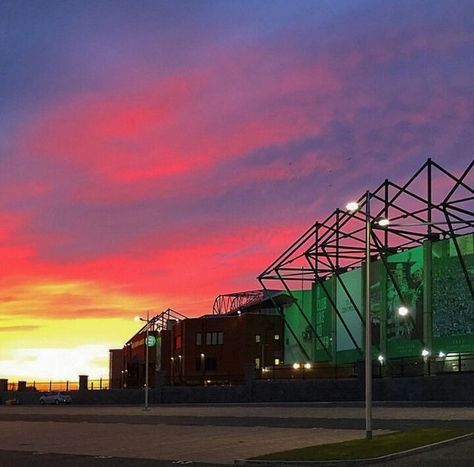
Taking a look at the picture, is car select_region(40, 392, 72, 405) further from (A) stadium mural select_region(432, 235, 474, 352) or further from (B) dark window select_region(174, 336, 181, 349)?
(A) stadium mural select_region(432, 235, 474, 352)

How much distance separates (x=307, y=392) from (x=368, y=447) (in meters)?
35.7

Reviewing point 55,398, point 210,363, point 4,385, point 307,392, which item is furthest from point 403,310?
point 4,385

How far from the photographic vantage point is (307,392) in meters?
55.1

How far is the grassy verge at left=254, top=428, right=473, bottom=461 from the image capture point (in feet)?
60.3

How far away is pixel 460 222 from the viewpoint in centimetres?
4969

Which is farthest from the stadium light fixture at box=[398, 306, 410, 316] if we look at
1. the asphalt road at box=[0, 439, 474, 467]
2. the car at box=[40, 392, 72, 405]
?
the car at box=[40, 392, 72, 405]

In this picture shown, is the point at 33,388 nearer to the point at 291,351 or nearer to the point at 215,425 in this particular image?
the point at 291,351

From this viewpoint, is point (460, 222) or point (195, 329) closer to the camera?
point (460, 222)

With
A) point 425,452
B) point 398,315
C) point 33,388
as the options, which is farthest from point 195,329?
point 425,452

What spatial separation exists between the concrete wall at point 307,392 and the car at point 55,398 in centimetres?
125

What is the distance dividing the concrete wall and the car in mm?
1251

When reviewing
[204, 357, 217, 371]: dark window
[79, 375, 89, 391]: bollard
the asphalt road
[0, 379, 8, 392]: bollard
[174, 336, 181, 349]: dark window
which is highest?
[174, 336, 181, 349]: dark window

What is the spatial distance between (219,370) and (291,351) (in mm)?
10693

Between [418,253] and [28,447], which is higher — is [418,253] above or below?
above
